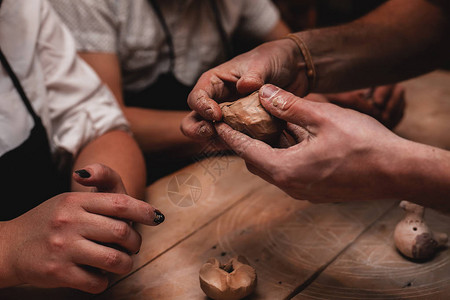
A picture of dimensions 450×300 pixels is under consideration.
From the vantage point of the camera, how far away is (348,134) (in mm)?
691

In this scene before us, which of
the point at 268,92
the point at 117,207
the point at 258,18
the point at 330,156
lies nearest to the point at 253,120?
the point at 268,92

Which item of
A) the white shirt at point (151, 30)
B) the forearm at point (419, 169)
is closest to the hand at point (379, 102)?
the white shirt at point (151, 30)

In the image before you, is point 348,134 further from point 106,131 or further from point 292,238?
point 106,131

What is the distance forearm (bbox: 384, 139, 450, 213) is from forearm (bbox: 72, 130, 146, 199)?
605 millimetres

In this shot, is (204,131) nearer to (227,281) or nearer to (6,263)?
(227,281)

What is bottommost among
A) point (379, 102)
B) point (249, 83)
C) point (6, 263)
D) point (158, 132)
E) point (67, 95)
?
point (158, 132)

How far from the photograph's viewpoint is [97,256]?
72cm

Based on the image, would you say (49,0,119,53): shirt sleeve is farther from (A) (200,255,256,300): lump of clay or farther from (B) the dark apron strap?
(A) (200,255,256,300): lump of clay

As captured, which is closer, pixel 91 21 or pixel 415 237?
pixel 415 237

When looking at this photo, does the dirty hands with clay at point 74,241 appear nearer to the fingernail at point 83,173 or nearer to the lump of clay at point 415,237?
the fingernail at point 83,173

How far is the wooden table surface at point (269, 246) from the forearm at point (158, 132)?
40cm

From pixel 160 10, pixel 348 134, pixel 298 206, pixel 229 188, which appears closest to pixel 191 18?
pixel 160 10

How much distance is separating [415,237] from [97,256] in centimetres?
62

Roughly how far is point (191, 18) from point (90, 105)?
681mm
